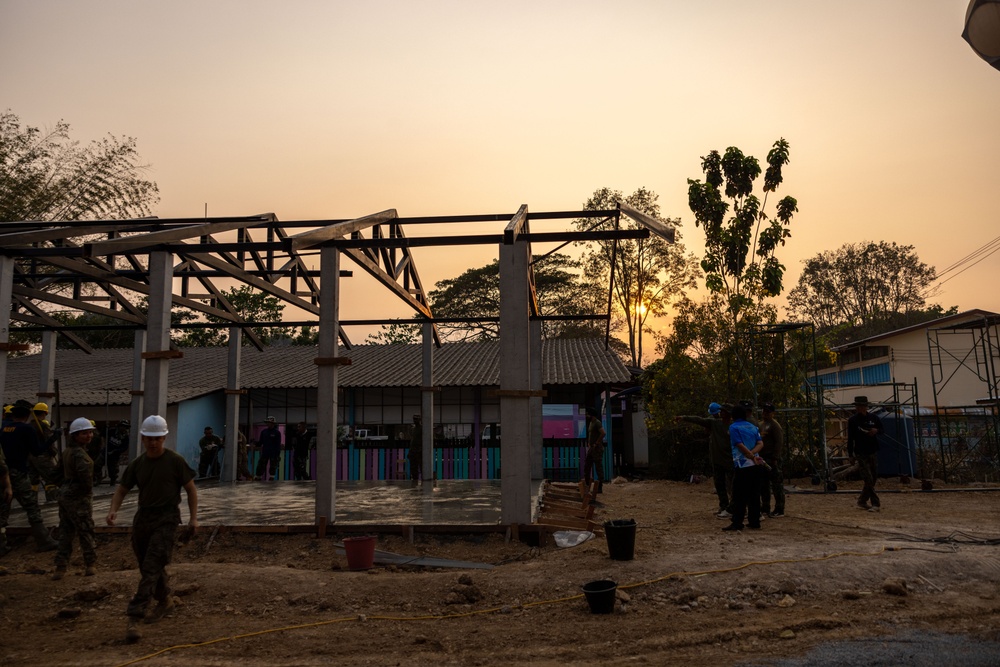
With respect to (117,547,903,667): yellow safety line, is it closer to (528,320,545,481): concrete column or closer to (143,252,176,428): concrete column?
(143,252,176,428): concrete column

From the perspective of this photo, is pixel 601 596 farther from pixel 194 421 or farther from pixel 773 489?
pixel 194 421

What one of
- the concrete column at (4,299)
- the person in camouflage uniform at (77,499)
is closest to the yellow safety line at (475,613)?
the person in camouflage uniform at (77,499)

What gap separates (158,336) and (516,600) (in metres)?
5.91

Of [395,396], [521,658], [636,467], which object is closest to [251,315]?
[395,396]

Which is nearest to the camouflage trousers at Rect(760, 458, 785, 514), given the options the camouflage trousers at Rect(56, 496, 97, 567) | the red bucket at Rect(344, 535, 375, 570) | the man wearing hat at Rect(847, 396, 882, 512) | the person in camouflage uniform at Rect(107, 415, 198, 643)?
the man wearing hat at Rect(847, 396, 882, 512)

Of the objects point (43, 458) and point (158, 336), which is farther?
point (158, 336)

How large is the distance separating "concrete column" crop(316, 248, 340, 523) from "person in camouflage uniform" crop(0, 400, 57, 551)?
3295 mm

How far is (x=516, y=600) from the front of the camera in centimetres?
631

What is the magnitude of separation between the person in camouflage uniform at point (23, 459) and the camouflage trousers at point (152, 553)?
337cm

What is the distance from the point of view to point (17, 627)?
19.7ft

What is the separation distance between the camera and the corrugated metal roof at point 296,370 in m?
20.6

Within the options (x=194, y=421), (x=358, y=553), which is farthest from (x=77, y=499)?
(x=194, y=421)

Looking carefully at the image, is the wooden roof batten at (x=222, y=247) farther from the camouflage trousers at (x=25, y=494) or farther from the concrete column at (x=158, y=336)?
the camouflage trousers at (x=25, y=494)

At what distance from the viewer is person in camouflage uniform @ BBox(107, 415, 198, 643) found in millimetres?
5898
